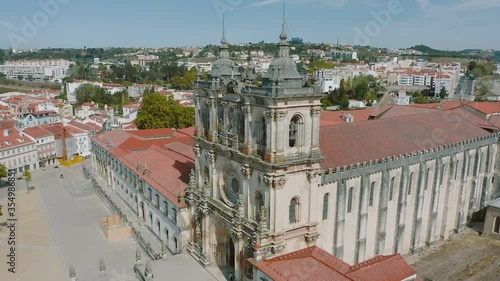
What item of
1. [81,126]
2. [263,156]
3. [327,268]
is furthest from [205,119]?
[81,126]

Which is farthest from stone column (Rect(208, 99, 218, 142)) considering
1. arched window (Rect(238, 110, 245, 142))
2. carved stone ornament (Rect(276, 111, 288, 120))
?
carved stone ornament (Rect(276, 111, 288, 120))

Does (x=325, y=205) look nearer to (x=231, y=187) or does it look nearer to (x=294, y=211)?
(x=294, y=211)

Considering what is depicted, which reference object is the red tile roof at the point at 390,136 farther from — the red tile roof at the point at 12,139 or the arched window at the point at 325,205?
the red tile roof at the point at 12,139

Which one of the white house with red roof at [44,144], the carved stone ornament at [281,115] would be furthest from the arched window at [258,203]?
the white house with red roof at [44,144]

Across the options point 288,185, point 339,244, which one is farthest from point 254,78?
point 339,244

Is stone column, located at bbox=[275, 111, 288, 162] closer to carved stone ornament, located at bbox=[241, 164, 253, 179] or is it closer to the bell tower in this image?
the bell tower

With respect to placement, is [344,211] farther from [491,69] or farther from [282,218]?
[491,69]
